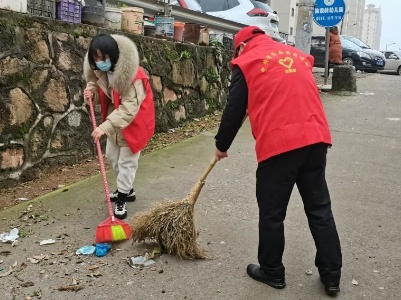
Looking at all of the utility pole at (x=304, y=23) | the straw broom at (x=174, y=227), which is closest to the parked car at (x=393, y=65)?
the utility pole at (x=304, y=23)

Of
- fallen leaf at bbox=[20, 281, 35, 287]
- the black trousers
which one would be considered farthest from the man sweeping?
fallen leaf at bbox=[20, 281, 35, 287]

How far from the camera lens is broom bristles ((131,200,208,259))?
315 centimetres

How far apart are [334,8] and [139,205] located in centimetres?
772

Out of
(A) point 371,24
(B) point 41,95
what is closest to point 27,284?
(B) point 41,95

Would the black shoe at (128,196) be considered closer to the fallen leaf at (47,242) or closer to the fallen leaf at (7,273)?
the fallen leaf at (47,242)

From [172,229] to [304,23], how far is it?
24.9ft

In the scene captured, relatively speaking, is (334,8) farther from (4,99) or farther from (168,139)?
(4,99)

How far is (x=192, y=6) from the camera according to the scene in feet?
31.8

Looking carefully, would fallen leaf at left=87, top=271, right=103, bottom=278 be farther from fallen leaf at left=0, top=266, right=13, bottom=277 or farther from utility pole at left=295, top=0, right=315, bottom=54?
utility pole at left=295, top=0, right=315, bottom=54

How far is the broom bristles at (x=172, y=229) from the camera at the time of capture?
3148mm

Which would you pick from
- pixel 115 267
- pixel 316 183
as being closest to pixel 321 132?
pixel 316 183

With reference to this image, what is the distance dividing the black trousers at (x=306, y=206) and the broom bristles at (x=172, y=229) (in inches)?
20.1

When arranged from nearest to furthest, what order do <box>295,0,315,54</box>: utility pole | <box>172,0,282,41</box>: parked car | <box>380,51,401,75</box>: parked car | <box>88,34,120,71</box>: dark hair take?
<box>88,34,120,71</box>: dark hair < <box>295,0,315,54</box>: utility pole < <box>172,0,282,41</box>: parked car < <box>380,51,401,75</box>: parked car

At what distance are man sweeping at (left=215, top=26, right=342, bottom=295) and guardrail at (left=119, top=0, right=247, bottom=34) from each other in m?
4.03
